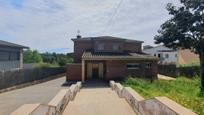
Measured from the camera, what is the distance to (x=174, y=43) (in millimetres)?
30328

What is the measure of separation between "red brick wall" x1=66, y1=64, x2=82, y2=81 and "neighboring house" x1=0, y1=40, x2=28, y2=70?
7.68 metres

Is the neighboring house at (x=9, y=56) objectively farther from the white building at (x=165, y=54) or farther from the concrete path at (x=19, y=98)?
the white building at (x=165, y=54)

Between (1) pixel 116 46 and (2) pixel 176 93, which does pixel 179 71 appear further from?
(2) pixel 176 93

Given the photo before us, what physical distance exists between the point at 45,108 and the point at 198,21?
22.8 m

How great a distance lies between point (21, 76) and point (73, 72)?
679 centimetres

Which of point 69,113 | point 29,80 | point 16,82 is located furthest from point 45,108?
point 29,80

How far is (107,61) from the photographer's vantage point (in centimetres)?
3431

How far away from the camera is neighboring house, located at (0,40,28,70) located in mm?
34716

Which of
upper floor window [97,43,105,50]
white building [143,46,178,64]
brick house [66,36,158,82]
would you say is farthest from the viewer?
white building [143,46,178,64]

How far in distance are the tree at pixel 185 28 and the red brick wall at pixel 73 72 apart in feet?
34.7

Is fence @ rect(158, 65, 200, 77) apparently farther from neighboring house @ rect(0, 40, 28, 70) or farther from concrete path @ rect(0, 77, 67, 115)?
concrete path @ rect(0, 77, 67, 115)

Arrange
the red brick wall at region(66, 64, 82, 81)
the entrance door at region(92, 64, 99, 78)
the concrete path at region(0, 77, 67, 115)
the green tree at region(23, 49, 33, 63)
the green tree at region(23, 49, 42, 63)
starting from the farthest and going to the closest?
the green tree at region(23, 49, 33, 63) → the green tree at region(23, 49, 42, 63) → the entrance door at region(92, 64, 99, 78) → the red brick wall at region(66, 64, 82, 81) → the concrete path at region(0, 77, 67, 115)

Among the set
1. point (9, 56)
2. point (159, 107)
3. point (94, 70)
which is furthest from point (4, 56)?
point (159, 107)

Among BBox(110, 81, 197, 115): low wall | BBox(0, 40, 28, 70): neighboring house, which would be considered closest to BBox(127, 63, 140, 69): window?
BBox(0, 40, 28, 70): neighboring house
